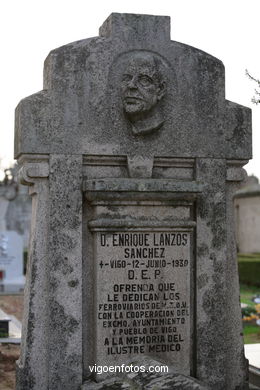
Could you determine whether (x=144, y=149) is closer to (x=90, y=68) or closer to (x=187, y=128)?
(x=187, y=128)

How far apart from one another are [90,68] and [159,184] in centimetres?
117

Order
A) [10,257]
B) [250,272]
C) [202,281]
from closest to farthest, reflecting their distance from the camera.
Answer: [202,281], [10,257], [250,272]

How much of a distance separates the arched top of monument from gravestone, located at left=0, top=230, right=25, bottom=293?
1305 cm

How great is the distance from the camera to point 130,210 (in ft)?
17.4

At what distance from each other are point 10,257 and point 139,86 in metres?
13.5

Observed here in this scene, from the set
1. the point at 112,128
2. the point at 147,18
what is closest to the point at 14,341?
the point at 112,128

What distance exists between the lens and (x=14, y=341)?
375 inches

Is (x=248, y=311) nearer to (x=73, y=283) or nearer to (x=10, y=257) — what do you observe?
(x=73, y=283)

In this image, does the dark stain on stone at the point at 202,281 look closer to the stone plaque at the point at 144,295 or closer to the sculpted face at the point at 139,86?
the stone plaque at the point at 144,295

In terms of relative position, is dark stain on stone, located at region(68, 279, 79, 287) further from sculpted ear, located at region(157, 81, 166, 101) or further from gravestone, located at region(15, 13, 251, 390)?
sculpted ear, located at region(157, 81, 166, 101)

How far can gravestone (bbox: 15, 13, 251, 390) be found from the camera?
5113 millimetres

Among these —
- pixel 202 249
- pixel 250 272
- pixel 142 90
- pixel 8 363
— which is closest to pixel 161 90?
pixel 142 90

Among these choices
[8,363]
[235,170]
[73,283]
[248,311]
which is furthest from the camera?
[248,311]

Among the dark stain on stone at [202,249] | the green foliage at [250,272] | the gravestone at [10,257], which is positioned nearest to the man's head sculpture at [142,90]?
the dark stain on stone at [202,249]
